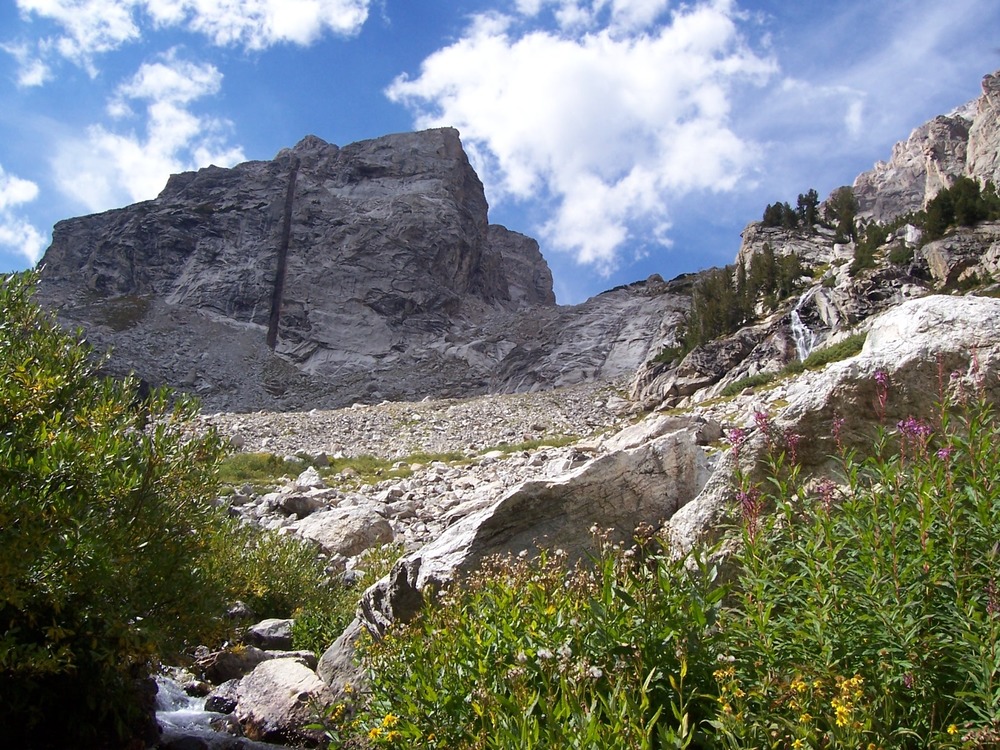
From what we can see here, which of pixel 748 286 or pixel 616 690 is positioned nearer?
pixel 616 690

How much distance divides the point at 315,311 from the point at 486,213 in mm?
48535

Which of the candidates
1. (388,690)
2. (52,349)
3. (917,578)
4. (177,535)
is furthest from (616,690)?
(52,349)

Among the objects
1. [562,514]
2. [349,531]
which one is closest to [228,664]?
[349,531]

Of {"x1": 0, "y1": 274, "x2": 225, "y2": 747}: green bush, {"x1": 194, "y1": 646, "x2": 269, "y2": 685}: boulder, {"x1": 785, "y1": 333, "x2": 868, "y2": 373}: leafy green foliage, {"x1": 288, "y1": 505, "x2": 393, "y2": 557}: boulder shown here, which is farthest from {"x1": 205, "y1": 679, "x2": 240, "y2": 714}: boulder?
{"x1": 785, "y1": 333, "x2": 868, "y2": 373}: leafy green foliage

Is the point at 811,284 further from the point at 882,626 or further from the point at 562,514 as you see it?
the point at 882,626

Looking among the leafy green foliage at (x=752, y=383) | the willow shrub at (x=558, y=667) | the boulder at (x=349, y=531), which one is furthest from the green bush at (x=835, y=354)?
the willow shrub at (x=558, y=667)

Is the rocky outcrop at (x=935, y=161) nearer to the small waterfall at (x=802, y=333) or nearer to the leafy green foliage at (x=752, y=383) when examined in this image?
the small waterfall at (x=802, y=333)

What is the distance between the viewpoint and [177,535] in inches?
272

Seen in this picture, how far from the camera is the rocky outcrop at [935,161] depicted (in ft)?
242

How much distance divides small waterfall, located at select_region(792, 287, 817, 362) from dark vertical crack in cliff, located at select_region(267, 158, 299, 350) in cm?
6720

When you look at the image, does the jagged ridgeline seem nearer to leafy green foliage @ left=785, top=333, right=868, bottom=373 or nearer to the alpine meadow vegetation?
leafy green foliage @ left=785, top=333, right=868, bottom=373

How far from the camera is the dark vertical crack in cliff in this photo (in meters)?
90.7

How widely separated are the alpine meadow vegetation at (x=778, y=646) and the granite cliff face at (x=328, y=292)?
57102 mm

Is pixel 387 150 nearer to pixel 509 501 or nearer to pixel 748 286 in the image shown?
pixel 748 286
